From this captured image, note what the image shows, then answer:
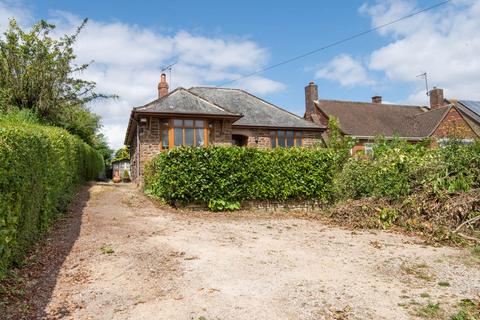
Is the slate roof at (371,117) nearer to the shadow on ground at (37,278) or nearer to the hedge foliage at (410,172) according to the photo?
the hedge foliage at (410,172)

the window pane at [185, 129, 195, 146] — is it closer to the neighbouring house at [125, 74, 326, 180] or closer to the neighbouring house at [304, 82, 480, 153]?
the neighbouring house at [125, 74, 326, 180]

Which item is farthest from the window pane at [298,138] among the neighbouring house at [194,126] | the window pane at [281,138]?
the window pane at [281,138]

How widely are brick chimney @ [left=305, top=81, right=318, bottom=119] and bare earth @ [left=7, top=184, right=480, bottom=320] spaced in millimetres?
20948

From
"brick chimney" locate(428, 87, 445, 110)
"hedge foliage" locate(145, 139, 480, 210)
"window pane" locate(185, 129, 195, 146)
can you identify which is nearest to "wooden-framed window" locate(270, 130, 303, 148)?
"window pane" locate(185, 129, 195, 146)

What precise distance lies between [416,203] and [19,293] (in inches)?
333

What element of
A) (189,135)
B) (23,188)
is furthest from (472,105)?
(23,188)

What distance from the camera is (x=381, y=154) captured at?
38.5ft

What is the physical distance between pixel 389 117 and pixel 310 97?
21.5ft

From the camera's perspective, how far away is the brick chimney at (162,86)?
21.0m

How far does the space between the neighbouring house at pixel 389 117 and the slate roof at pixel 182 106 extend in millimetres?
11318

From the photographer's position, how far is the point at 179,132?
1661 cm

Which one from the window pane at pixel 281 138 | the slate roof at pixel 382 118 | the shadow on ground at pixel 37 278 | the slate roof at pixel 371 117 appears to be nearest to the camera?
the shadow on ground at pixel 37 278

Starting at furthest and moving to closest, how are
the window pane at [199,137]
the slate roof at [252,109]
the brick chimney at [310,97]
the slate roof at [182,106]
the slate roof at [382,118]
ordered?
the brick chimney at [310,97] < the slate roof at [382,118] < the slate roof at [252,109] < the window pane at [199,137] < the slate roof at [182,106]

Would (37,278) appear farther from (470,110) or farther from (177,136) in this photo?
(470,110)
